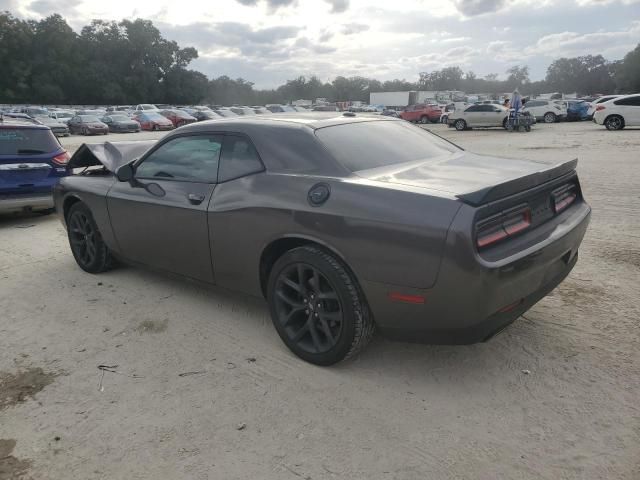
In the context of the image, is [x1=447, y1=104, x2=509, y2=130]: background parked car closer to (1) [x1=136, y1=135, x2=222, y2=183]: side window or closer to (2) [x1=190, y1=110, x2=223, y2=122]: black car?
(2) [x1=190, y1=110, x2=223, y2=122]: black car

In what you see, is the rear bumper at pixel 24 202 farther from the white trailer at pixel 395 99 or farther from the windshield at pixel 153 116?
the white trailer at pixel 395 99

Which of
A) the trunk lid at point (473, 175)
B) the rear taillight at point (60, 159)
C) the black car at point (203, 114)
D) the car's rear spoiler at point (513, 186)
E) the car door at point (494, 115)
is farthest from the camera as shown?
the black car at point (203, 114)

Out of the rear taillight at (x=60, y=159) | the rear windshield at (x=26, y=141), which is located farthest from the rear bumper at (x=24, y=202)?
the rear windshield at (x=26, y=141)

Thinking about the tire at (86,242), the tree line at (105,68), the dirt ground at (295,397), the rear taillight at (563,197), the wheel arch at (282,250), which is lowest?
the dirt ground at (295,397)

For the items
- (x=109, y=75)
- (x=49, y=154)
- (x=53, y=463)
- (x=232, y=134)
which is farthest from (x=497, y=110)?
(x=109, y=75)

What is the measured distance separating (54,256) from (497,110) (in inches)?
992

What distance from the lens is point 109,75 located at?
74375mm

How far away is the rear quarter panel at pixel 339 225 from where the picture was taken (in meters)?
2.60

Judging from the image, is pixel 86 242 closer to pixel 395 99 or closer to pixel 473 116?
pixel 473 116

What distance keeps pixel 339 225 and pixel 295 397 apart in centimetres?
103

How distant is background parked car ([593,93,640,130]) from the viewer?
21562 millimetres

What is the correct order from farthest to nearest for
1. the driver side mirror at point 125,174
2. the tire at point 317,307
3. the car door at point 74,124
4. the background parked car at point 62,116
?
the background parked car at point 62,116
the car door at point 74,124
the driver side mirror at point 125,174
the tire at point 317,307

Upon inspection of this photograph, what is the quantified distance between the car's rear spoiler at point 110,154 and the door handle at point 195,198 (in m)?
1.35

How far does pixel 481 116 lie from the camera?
27.2 meters
